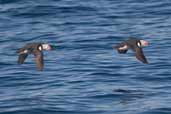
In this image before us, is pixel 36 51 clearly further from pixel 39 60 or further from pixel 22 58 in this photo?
pixel 22 58

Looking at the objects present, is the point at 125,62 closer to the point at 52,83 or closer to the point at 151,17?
the point at 52,83

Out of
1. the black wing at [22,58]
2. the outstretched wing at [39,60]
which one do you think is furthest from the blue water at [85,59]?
the outstretched wing at [39,60]

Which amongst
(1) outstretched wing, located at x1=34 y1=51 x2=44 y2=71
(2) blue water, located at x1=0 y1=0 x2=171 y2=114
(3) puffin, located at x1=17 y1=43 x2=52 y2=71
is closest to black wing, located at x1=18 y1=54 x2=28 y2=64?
(3) puffin, located at x1=17 y1=43 x2=52 y2=71

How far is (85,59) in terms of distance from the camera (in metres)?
33.1

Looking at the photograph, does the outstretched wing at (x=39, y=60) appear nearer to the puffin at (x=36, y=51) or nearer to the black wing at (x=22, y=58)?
the puffin at (x=36, y=51)

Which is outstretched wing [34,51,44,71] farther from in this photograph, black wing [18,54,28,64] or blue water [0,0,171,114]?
blue water [0,0,171,114]

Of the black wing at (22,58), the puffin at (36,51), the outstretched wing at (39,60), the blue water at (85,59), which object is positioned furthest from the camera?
the blue water at (85,59)

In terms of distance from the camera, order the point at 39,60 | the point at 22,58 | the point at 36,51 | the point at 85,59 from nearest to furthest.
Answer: the point at 39,60 → the point at 36,51 → the point at 22,58 → the point at 85,59

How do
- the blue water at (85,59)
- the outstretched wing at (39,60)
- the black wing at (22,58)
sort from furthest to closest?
the blue water at (85,59) → the black wing at (22,58) → the outstretched wing at (39,60)

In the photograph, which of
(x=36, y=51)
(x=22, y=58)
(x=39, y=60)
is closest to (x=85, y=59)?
(x=22, y=58)

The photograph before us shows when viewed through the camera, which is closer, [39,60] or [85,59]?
[39,60]

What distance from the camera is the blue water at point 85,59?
89.8ft

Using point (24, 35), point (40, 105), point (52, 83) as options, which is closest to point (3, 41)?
point (24, 35)

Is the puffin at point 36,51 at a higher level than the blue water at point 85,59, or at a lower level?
higher
